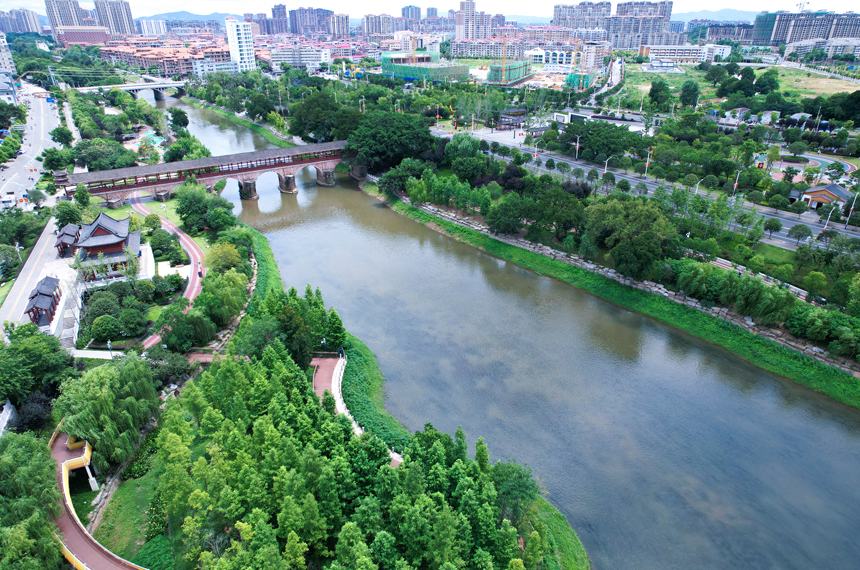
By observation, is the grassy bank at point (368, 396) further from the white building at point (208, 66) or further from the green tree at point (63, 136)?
the white building at point (208, 66)

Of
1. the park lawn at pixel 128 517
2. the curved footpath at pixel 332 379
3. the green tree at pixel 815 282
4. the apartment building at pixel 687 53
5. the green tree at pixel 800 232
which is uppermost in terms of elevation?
the apartment building at pixel 687 53

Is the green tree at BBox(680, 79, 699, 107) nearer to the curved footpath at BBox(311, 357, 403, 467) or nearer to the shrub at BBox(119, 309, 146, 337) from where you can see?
the curved footpath at BBox(311, 357, 403, 467)

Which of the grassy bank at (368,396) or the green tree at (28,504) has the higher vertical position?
the green tree at (28,504)

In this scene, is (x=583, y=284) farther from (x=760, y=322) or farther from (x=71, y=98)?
(x=71, y=98)

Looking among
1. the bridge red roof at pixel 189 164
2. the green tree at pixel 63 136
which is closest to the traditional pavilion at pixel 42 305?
the bridge red roof at pixel 189 164

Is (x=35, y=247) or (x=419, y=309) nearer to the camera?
(x=419, y=309)

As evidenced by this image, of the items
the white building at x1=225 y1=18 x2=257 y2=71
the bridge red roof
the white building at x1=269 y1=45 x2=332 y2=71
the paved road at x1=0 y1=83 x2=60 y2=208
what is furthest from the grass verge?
the white building at x1=269 y1=45 x2=332 y2=71

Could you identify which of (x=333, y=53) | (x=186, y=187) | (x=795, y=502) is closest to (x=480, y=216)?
(x=186, y=187)
